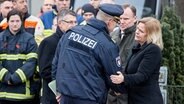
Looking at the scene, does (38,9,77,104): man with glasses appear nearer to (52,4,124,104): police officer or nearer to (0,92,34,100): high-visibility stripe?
(0,92,34,100): high-visibility stripe

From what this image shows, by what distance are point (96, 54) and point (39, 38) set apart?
2674 mm

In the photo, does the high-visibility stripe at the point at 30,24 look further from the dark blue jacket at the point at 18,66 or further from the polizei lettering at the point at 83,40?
the polizei lettering at the point at 83,40

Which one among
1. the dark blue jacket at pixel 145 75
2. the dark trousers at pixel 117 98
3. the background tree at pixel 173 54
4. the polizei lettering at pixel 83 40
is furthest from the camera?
the background tree at pixel 173 54

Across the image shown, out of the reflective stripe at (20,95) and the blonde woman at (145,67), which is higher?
the blonde woman at (145,67)

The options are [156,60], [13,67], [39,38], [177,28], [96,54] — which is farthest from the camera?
[177,28]

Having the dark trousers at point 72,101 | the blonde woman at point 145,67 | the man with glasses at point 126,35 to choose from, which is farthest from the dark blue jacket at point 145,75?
the dark trousers at point 72,101

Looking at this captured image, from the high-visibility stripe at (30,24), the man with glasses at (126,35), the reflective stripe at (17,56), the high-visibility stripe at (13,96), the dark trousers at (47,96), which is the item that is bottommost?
the high-visibility stripe at (13,96)

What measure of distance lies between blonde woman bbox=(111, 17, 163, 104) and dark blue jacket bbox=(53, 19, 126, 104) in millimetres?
451

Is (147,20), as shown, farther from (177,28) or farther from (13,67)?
(177,28)

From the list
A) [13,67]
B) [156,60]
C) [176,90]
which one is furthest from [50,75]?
[176,90]

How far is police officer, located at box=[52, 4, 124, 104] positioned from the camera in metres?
6.34

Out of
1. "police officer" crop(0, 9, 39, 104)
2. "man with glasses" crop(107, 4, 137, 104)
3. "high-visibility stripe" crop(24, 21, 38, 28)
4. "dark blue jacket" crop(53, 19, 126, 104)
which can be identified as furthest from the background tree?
"dark blue jacket" crop(53, 19, 126, 104)

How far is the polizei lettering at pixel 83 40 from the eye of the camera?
20.7 ft

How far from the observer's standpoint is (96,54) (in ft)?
20.8
